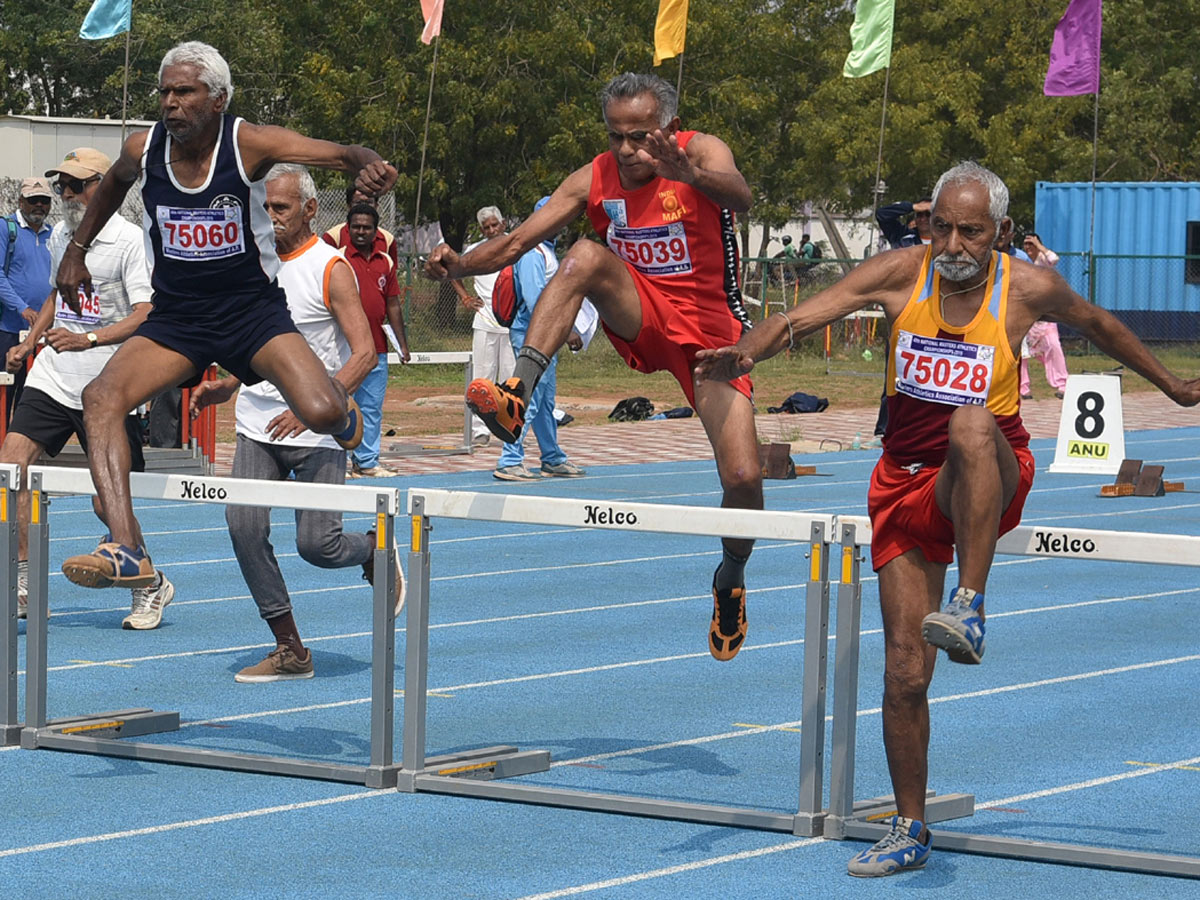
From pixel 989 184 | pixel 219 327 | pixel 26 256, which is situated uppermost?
pixel 26 256

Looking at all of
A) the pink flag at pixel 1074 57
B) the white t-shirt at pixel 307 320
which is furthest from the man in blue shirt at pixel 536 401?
the pink flag at pixel 1074 57

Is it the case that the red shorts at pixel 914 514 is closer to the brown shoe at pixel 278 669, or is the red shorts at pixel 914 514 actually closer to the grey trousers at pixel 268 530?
the grey trousers at pixel 268 530

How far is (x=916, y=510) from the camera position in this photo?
5.65 meters

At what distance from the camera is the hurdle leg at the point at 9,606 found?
7.20 meters

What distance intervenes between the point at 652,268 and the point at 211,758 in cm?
243

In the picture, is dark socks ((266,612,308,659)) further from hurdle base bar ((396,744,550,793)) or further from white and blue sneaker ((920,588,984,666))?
white and blue sneaker ((920,588,984,666))

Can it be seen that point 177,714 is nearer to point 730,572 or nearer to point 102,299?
point 730,572

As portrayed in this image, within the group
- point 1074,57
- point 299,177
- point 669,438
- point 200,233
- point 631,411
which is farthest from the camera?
point 1074,57

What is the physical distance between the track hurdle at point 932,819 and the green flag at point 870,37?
2213 centimetres

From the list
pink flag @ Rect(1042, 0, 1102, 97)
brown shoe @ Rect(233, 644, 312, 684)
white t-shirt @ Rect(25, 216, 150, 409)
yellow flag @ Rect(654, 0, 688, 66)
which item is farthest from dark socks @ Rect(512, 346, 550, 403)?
pink flag @ Rect(1042, 0, 1102, 97)

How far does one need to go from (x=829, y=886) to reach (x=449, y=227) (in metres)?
32.1

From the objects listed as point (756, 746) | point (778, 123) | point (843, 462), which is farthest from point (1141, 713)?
point (778, 123)

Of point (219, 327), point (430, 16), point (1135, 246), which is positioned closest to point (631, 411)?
point (430, 16)

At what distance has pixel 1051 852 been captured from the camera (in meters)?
5.87
